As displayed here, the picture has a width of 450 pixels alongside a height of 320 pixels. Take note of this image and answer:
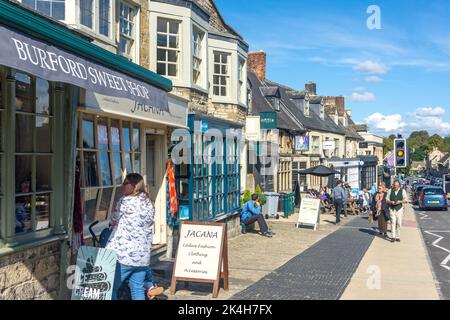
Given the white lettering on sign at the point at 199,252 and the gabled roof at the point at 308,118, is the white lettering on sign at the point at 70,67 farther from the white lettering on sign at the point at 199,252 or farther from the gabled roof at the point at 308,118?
the gabled roof at the point at 308,118

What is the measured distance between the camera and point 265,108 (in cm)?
2959

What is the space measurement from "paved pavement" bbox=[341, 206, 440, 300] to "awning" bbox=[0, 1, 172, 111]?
15.0 ft

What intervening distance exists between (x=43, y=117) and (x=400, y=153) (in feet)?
34.2

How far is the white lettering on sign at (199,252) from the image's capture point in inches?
291

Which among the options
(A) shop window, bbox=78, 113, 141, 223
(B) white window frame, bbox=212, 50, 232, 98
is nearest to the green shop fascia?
(A) shop window, bbox=78, 113, 141, 223

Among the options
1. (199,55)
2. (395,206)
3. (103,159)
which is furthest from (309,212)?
(103,159)

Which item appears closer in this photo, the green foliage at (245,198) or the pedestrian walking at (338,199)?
the green foliage at (245,198)

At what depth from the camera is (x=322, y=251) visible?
39.6 ft

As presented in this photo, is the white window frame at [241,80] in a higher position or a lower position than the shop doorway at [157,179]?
higher

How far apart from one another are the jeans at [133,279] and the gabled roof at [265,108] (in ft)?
72.0

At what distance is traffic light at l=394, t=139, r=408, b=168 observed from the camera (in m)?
13.6

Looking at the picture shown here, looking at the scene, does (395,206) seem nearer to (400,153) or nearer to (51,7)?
(400,153)

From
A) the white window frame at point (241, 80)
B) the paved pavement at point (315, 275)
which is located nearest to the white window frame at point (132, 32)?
the paved pavement at point (315, 275)

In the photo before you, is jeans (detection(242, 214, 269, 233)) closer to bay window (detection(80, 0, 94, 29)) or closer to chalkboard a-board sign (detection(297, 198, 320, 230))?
chalkboard a-board sign (detection(297, 198, 320, 230))
